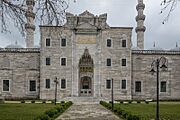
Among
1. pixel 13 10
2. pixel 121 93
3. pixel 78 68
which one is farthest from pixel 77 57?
pixel 13 10

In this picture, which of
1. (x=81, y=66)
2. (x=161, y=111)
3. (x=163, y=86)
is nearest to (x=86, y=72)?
(x=81, y=66)

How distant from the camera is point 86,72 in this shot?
150 ft

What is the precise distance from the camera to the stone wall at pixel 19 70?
4547 centimetres

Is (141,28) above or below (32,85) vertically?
above

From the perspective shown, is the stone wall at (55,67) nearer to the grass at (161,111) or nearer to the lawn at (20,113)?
the grass at (161,111)

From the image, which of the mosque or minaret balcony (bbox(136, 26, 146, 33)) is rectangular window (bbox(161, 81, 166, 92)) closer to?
the mosque

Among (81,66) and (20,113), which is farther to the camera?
(81,66)

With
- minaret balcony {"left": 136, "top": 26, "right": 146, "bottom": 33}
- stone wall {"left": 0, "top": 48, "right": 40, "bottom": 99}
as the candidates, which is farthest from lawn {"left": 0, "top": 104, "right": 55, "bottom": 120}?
minaret balcony {"left": 136, "top": 26, "right": 146, "bottom": 33}

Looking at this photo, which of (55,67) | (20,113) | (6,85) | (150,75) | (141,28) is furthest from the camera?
(141,28)

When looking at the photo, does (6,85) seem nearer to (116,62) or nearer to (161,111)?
(116,62)

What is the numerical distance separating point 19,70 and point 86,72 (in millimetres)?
9706

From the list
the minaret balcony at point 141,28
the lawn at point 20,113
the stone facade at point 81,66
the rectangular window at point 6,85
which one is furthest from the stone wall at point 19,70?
the lawn at point 20,113

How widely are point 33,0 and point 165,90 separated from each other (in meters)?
38.7

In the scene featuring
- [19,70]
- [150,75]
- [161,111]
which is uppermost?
[19,70]
